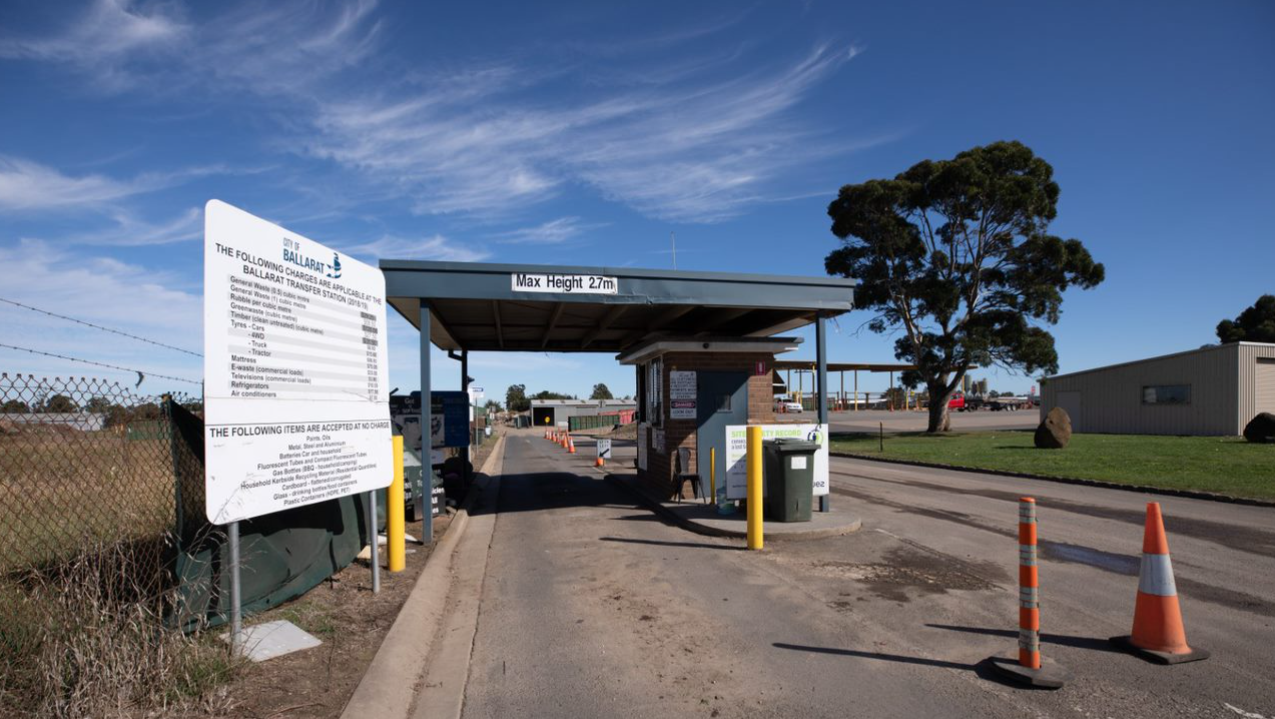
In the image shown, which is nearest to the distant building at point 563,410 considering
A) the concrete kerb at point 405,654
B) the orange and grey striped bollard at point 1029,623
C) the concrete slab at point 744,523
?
the concrete slab at point 744,523

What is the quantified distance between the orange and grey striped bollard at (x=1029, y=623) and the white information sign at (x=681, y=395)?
8.09 meters

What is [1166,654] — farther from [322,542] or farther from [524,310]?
[524,310]

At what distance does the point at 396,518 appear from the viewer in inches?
301

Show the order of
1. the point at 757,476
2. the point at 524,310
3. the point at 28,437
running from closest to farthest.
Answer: the point at 28,437
the point at 757,476
the point at 524,310

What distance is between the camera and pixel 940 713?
4.24m

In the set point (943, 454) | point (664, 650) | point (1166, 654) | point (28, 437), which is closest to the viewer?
point (28, 437)

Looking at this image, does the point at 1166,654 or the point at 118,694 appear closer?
the point at 118,694

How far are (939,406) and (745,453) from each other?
101ft

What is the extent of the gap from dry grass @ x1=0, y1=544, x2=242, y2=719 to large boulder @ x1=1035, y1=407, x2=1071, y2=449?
26811mm

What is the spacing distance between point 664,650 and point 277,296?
388cm

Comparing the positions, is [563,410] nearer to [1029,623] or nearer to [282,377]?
[282,377]

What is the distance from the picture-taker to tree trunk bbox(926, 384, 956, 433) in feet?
122

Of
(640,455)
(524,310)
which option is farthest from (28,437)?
(640,455)

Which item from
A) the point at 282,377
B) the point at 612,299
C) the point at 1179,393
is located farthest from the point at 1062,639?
the point at 1179,393
